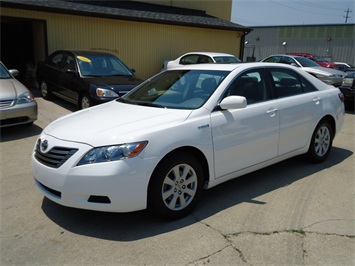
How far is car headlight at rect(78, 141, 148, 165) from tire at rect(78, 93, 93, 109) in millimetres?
4447

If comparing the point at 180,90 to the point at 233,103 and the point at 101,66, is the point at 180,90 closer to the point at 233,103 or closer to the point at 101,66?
the point at 233,103

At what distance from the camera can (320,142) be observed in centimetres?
491

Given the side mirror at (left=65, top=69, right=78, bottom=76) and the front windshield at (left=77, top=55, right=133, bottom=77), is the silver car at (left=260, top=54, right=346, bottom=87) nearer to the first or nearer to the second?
the front windshield at (left=77, top=55, right=133, bottom=77)

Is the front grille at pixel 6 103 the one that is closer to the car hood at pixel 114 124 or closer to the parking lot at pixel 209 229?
the parking lot at pixel 209 229

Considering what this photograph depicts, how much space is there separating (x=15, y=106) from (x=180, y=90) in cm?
360

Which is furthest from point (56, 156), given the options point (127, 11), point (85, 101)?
point (127, 11)

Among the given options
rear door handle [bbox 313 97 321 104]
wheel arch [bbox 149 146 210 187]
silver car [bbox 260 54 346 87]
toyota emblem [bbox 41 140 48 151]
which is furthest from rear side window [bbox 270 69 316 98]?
silver car [bbox 260 54 346 87]

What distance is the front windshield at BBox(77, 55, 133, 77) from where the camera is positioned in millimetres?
7927

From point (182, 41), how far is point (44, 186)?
42.5ft

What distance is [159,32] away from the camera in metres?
14.2

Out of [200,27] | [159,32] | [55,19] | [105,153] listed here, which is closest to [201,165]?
[105,153]

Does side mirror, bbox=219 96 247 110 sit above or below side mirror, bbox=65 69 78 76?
above

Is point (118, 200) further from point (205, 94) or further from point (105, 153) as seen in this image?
point (205, 94)

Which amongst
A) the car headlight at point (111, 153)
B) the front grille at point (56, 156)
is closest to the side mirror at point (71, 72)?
the front grille at point (56, 156)
